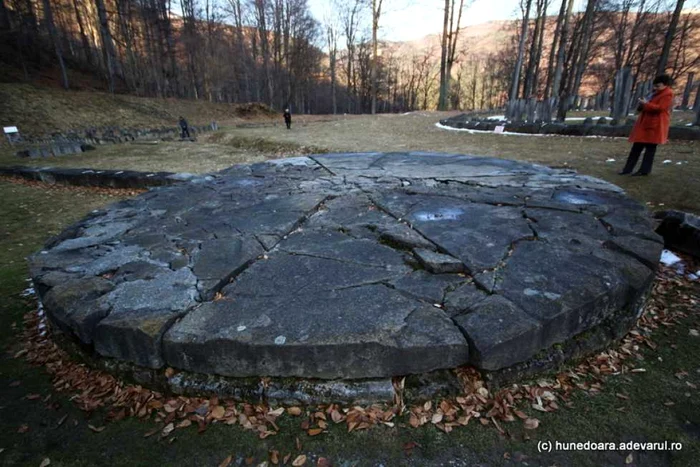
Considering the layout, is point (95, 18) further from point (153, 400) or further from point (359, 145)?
point (153, 400)

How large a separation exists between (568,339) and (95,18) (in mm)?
40772

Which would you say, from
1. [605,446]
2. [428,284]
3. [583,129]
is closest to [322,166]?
[428,284]

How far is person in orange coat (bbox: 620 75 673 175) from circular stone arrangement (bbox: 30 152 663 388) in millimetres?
2211

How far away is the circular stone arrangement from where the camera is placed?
5.31ft

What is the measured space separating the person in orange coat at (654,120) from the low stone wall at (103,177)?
23.2 ft

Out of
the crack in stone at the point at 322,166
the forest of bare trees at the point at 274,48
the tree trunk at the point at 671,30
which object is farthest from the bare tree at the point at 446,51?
the crack in stone at the point at 322,166

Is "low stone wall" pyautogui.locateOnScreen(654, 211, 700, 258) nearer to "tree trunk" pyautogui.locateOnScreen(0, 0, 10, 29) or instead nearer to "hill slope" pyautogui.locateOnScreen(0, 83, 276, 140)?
"hill slope" pyautogui.locateOnScreen(0, 83, 276, 140)

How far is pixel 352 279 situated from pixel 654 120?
207 inches

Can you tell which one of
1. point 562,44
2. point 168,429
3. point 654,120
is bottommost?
point 168,429

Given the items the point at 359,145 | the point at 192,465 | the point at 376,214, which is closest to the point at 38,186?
the point at 359,145

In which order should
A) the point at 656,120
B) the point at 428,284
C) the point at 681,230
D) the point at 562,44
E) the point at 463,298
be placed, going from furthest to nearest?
1. the point at 562,44
2. the point at 656,120
3. the point at 681,230
4. the point at 428,284
5. the point at 463,298

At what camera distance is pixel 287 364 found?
1.61m

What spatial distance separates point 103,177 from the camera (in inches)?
274

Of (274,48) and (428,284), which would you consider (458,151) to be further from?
(274,48)
